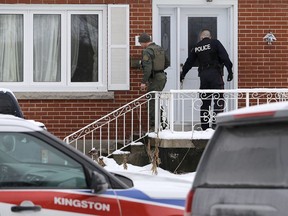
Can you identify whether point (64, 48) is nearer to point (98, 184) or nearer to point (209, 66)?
point (209, 66)

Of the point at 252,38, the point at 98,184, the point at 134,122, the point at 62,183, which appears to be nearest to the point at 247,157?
the point at 98,184

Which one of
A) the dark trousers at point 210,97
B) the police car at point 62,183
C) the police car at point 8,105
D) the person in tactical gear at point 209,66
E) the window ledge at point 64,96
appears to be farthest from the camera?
the window ledge at point 64,96

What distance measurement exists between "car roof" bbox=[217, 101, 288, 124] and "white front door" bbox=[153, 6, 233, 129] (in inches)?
372

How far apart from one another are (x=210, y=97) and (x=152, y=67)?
3.83 feet

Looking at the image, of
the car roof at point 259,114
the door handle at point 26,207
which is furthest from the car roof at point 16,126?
the car roof at point 259,114

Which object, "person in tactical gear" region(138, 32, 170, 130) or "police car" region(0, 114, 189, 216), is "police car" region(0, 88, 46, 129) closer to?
"police car" region(0, 114, 189, 216)

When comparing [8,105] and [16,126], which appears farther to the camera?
[8,105]

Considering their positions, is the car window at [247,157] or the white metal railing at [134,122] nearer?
the car window at [247,157]

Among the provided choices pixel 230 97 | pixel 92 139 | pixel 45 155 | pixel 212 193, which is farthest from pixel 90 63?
pixel 212 193

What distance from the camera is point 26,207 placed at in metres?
5.64

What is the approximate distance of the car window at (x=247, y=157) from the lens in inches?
165

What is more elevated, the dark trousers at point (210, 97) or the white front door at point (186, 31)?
the white front door at point (186, 31)

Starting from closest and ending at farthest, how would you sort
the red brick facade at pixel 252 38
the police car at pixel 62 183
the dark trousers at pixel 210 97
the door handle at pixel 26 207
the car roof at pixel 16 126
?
the door handle at pixel 26 207, the police car at pixel 62 183, the car roof at pixel 16 126, the dark trousers at pixel 210 97, the red brick facade at pixel 252 38

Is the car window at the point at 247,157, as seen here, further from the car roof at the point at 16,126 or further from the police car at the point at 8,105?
the police car at the point at 8,105
